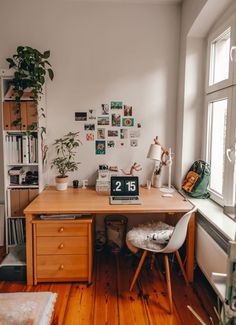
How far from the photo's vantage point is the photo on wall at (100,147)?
2849mm

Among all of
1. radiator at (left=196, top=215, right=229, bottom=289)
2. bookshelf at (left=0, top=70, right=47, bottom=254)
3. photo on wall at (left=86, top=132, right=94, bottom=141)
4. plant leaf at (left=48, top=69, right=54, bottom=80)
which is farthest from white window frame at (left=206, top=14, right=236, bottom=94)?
bookshelf at (left=0, top=70, right=47, bottom=254)

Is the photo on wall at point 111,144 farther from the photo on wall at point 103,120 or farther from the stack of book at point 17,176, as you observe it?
the stack of book at point 17,176

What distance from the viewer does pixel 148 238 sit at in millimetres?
2086

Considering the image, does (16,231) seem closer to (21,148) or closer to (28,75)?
(21,148)

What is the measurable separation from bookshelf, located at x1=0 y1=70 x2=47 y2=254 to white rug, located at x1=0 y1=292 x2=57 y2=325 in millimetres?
574

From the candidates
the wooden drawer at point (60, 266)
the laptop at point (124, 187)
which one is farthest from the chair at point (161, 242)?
the wooden drawer at point (60, 266)

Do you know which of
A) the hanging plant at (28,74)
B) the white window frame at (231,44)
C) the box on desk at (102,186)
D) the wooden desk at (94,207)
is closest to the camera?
the white window frame at (231,44)

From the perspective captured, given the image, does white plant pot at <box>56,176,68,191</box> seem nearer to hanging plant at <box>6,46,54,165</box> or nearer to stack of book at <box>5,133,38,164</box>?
stack of book at <box>5,133,38,164</box>

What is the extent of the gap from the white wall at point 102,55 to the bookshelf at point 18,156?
30cm

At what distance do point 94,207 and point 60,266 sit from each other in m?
0.57

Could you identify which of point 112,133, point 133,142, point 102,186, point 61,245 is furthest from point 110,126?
point 61,245

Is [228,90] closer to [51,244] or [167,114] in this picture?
[167,114]

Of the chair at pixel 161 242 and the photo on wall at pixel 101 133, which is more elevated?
the photo on wall at pixel 101 133

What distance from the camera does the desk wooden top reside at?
6.93 ft
